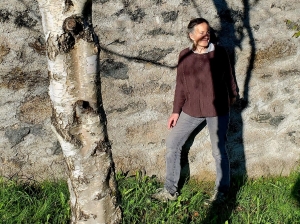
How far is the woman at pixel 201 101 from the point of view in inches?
130

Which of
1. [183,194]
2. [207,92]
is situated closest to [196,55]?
[207,92]

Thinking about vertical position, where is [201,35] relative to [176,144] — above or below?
above

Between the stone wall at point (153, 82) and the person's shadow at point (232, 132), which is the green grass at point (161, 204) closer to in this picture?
the person's shadow at point (232, 132)

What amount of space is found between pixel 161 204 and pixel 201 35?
1345 mm

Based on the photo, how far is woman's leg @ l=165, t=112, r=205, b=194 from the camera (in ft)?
11.5

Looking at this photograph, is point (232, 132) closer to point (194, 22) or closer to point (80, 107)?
point (194, 22)

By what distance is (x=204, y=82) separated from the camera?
336 centimetres

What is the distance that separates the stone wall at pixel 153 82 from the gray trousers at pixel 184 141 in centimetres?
20

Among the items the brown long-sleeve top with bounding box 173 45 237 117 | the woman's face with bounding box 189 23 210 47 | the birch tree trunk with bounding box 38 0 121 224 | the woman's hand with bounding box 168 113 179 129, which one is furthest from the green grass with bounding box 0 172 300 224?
the woman's face with bounding box 189 23 210 47

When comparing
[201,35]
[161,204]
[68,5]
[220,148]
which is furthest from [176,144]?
[68,5]

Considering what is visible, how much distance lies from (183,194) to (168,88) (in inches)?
35.0

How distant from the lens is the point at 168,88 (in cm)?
359

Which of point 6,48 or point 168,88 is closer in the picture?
point 6,48

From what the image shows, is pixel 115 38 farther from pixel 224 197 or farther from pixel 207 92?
pixel 224 197
